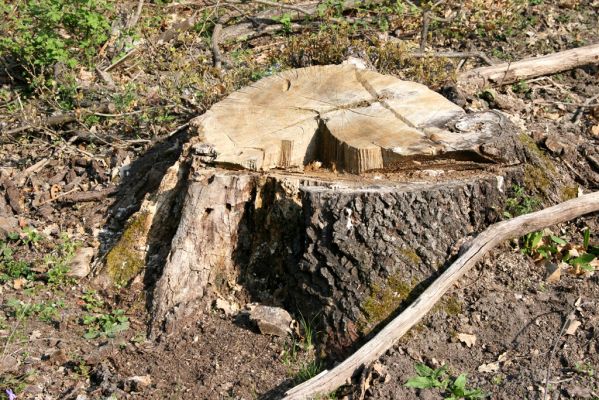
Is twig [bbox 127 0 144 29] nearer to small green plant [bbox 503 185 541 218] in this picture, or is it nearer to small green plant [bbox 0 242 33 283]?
small green plant [bbox 0 242 33 283]

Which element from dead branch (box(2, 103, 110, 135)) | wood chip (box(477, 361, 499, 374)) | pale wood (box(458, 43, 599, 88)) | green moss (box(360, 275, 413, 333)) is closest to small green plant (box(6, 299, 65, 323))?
green moss (box(360, 275, 413, 333))

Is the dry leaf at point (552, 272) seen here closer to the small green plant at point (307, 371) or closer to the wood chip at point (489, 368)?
the wood chip at point (489, 368)

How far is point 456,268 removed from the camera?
4.17 metres

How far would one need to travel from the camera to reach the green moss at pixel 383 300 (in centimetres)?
413

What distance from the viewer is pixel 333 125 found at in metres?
4.62

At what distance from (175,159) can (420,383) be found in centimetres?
239

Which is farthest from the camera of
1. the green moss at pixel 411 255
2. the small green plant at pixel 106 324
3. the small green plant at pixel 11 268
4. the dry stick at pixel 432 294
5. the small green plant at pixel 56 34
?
the small green plant at pixel 56 34

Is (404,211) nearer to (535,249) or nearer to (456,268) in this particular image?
(456,268)

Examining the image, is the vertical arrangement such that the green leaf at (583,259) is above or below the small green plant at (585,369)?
above

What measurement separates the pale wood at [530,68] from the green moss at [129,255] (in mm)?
2777

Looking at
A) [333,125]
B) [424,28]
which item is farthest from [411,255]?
[424,28]

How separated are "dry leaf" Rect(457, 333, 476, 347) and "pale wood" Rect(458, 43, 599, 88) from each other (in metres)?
2.63

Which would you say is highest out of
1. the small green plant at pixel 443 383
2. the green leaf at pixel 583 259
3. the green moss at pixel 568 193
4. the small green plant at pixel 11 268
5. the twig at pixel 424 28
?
the twig at pixel 424 28

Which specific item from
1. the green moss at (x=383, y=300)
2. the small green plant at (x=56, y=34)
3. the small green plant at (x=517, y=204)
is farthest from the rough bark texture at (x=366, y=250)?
the small green plant at (x=56, y=34)
